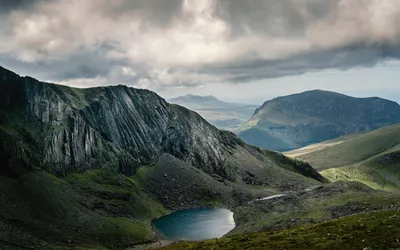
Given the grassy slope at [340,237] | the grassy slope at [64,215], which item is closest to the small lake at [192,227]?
the grassy slope at [64,215]

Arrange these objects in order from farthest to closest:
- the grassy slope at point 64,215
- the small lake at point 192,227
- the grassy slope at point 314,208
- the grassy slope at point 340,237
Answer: the small lake at point 192,227 → the grassy slope at point 314,208 → the grassy slope at point 64,215 → the grassy slope at point 340,237

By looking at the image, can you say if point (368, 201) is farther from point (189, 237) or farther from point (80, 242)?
point (80, 242)

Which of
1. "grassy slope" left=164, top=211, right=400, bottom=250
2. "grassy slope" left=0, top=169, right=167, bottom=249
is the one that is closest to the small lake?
"grassy slope" left=0, top=169, right=167, bottom=249

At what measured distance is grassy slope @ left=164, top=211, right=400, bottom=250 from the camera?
56906 millimetres

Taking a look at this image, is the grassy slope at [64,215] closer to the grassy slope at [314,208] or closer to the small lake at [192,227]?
the small lake at [192,227]

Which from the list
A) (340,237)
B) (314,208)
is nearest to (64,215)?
(314,208)

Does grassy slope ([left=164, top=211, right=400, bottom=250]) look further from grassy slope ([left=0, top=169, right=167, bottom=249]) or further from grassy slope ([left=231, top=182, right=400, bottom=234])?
grassy slope ([left=0, top=169, right=167, bottom=249])

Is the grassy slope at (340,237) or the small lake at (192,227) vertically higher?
the grassy slope at (340,237)

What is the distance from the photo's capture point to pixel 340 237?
209 feet

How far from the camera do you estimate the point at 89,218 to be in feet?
521

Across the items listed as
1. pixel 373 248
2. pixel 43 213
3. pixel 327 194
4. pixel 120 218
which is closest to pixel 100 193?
pixel 120 218

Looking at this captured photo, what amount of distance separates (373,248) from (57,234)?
361ft

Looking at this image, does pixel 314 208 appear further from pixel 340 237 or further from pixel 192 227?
pixel 340 237

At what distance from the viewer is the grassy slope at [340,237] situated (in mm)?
56906
